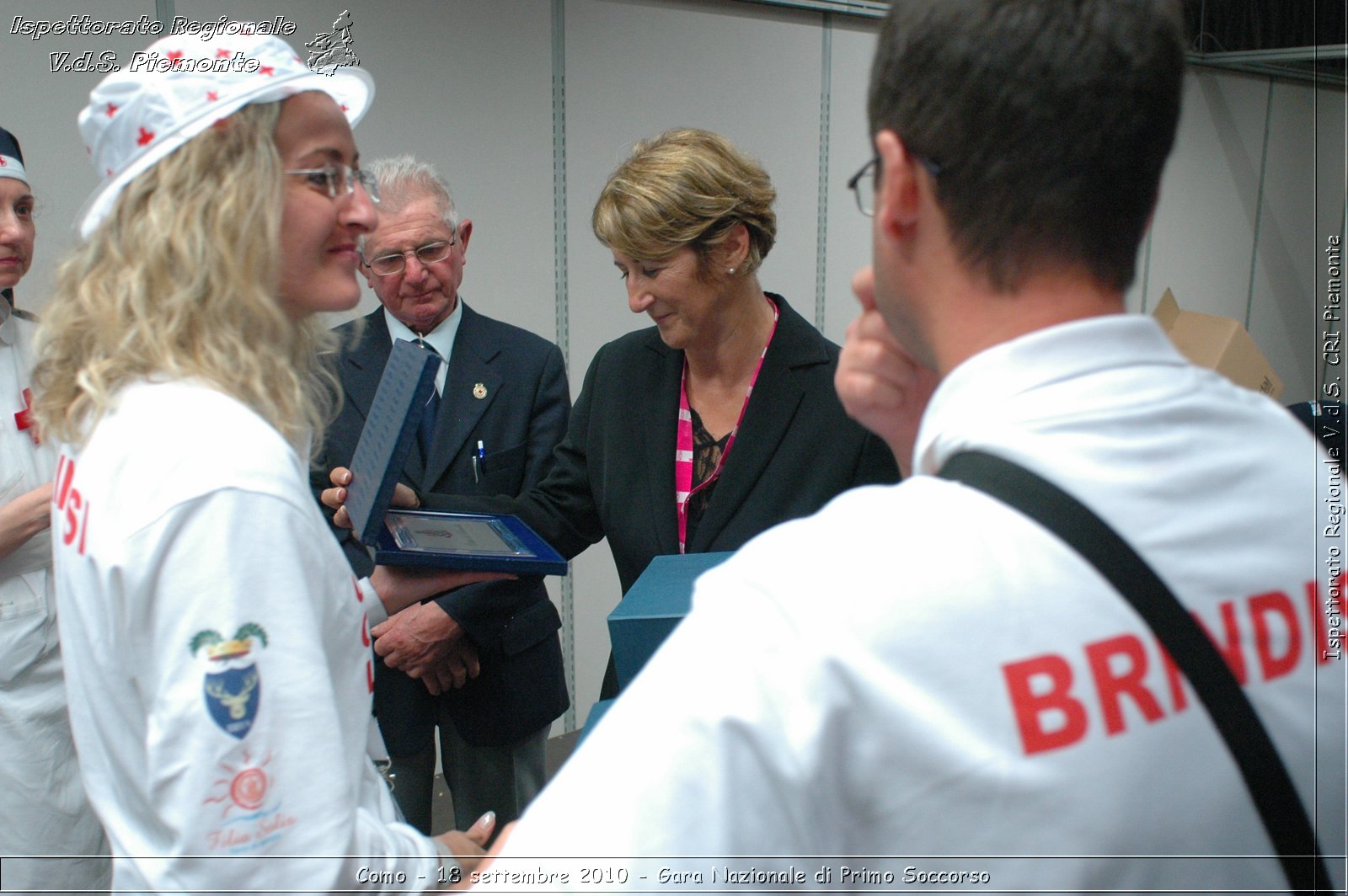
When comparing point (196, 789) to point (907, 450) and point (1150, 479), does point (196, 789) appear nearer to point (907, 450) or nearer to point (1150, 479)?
point (907, 450)

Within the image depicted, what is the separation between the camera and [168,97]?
1.10 m

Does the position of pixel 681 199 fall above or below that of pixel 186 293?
above

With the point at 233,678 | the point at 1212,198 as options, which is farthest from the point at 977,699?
the point at 1212,198

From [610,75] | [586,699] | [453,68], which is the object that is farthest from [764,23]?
[586,699]

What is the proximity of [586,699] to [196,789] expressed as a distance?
3.03 metres

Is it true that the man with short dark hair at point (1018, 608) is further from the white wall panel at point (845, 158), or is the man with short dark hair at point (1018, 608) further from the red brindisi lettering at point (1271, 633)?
the white wall panel at point (845, 158)

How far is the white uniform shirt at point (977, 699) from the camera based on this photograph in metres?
0.57

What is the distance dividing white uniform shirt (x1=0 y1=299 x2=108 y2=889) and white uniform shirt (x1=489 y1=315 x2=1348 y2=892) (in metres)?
1.84

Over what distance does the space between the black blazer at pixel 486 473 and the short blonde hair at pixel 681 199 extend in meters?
0.64

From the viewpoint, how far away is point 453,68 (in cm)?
313

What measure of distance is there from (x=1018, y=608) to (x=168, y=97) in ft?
3.52

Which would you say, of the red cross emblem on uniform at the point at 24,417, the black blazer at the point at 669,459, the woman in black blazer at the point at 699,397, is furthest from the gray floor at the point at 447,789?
the red cross emblem on uniform at the point at 24,417

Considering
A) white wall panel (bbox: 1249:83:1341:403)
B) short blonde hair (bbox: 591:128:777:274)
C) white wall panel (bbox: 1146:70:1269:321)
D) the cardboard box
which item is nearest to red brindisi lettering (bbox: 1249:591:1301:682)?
short blonde hair (bbox: 591:128:777:274)

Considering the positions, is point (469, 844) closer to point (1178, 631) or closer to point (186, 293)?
point (186, 293)
